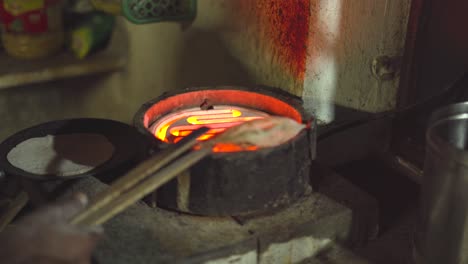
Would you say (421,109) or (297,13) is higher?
(297,13)

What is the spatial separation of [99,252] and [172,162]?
0.25m

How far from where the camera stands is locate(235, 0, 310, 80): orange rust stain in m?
1.67

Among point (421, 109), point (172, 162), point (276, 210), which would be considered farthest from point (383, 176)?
point (172, 162)

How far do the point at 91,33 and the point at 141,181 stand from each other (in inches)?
62.0

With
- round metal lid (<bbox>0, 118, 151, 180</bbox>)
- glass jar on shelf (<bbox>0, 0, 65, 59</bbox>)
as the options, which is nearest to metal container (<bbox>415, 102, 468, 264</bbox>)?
round metal lid (<bbox>0, 118, 151, 180</bbox>)

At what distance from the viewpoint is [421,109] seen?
5.89 feet

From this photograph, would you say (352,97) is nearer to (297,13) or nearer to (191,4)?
(297,13)

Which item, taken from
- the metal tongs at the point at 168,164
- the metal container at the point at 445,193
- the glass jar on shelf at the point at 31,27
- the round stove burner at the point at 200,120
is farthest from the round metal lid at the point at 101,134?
the glass jar on shelf at the point at 31,27

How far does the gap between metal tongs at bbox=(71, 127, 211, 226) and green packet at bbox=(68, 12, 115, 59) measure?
1.48 metres

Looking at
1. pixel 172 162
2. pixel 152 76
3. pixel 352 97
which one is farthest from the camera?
pixel 152 76

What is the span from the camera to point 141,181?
117 centimetres

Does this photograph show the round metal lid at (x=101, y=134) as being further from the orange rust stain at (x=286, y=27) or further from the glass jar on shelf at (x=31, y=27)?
the glass jar on shelf at (x=31, y=27)

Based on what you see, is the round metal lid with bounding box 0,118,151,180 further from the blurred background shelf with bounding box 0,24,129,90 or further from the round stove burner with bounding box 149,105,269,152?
the blurred background shelf with bounding box 0,24,129,90

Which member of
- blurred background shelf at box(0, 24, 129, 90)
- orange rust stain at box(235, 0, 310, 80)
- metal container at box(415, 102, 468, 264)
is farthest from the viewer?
blurred background shelf at box(0, 24, 129, 90)
